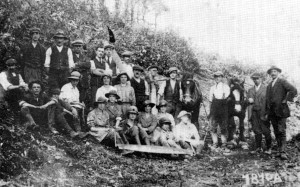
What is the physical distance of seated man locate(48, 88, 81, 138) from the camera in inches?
289

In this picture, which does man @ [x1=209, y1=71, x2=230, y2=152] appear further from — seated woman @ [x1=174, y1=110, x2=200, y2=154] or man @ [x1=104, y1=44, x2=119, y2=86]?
man @ [x1=104, y1=44, x2=119, y2=86]

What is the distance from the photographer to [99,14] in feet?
46.9

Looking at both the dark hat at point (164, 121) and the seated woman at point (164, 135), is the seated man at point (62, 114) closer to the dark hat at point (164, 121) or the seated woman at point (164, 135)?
the seated woman at point (164, 135)

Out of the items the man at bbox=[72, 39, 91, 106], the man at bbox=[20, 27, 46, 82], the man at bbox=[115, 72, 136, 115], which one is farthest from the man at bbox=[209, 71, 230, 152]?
the man at bbox=[20, 27, 46, 82]

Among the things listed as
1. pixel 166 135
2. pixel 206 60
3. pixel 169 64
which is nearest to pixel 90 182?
pixel 166 135

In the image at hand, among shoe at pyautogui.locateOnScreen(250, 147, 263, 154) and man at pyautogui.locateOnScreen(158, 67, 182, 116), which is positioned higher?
man at pyautogui.locateOnScreen(158, 67, 182, 116)

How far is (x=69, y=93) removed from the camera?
787 centimetres

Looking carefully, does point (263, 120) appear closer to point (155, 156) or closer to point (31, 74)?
point (155, 156)

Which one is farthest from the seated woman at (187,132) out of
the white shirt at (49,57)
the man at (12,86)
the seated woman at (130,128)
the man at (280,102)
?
the man at (12,86)

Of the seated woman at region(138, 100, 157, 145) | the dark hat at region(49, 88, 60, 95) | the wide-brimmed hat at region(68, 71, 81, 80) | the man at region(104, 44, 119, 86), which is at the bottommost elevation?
the seated woman at region(138, 100, 157, 145)

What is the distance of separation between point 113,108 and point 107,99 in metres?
0.26

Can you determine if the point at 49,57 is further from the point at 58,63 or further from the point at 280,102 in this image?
the point at 280,102

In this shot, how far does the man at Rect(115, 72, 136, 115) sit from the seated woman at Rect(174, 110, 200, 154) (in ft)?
4.16

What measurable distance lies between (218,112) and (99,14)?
742 centimetres
